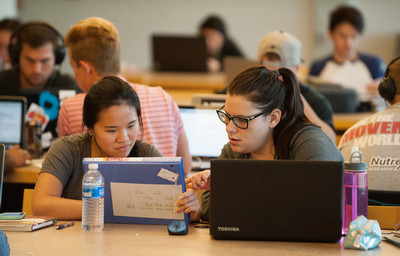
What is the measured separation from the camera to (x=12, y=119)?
345 centimetres

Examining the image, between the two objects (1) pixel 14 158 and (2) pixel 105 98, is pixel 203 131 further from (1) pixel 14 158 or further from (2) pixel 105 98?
(2) pixel 105 98

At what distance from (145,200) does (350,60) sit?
3.91 m

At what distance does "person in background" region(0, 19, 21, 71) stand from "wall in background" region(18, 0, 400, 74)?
2912 mm

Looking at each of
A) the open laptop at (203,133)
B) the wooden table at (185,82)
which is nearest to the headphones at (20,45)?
the open laptop at (203,133)

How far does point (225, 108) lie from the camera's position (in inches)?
85.4

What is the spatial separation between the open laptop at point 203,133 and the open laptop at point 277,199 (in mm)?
1329

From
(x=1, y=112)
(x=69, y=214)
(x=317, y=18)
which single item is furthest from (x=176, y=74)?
(x=69, y=214)

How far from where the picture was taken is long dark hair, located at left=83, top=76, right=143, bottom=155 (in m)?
2.30

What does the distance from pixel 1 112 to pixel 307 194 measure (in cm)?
208

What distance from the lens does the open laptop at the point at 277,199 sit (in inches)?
74.5

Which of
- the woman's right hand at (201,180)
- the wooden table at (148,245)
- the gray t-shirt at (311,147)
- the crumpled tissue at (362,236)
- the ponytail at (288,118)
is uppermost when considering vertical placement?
the ponytail at (288,118)

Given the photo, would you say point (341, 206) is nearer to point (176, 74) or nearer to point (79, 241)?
point (79, 241)

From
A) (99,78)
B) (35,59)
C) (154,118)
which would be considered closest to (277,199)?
(154,118)

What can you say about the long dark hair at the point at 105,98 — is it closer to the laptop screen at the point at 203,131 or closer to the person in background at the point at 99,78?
the person in background at the point at 99,78
